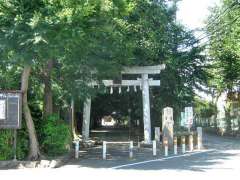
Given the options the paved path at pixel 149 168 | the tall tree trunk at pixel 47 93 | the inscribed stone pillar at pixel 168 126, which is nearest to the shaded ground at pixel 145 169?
the paved path at pixel 149 168

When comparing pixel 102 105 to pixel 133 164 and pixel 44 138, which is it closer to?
pixel 44 138

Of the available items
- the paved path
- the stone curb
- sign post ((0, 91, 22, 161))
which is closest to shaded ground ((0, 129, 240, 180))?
the paved path

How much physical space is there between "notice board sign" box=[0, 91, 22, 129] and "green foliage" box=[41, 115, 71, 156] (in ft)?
7.58

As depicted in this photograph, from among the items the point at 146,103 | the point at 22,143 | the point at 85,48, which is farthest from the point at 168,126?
the point at 22,143

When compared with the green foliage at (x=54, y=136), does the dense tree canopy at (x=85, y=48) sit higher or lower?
higher

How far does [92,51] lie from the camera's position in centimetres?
2159

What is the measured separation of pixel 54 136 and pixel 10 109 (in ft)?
8.85

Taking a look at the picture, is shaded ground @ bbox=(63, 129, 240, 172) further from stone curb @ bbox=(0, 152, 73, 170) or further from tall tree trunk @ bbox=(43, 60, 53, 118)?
tall tree trunk @ bbox=(43, 60, 53, 118)

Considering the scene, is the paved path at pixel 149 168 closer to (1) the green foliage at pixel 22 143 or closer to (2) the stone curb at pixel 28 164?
(2) the stone curb at pixel 28 164

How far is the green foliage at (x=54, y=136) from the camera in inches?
846

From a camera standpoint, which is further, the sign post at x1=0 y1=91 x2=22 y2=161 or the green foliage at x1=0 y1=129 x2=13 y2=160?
the green foliage at x1=0 y1=129 x2=13 y2=160

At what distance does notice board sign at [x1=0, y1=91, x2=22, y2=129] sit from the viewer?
19.5 meters

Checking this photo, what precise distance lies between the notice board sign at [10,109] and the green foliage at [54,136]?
2312 millimetres

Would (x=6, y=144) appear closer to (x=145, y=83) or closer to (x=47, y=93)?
(x=47, y=93)
